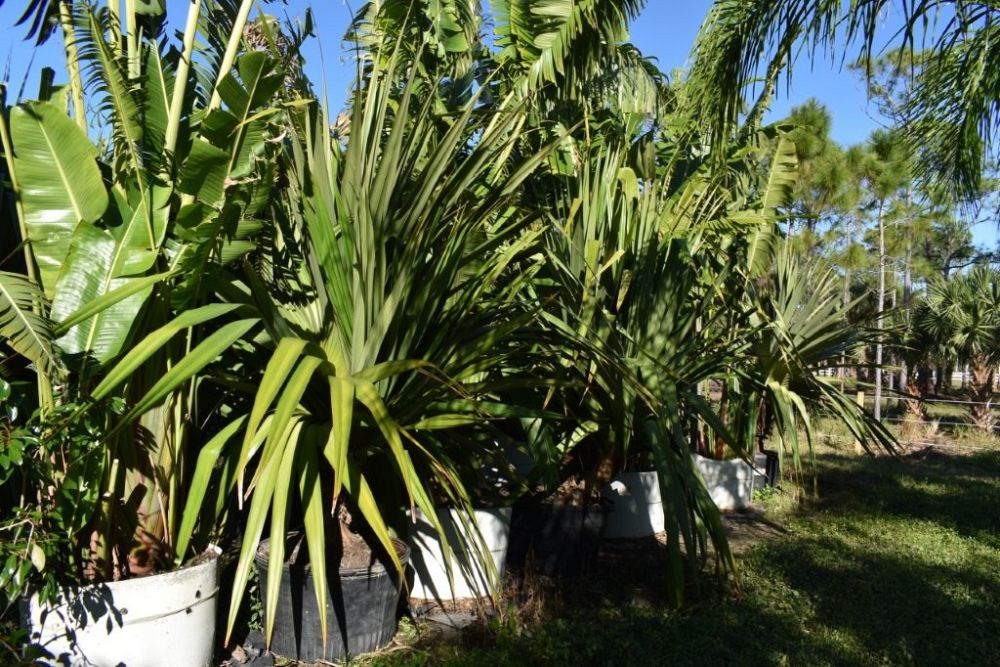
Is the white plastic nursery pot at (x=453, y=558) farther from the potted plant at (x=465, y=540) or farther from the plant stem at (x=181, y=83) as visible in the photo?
the plant stem at (x=181, y=83)

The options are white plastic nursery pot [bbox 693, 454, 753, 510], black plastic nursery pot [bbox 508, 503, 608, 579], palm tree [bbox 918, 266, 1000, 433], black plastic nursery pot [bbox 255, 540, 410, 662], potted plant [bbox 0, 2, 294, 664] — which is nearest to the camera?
potted plant [bbox 0, 2, 294, 664]

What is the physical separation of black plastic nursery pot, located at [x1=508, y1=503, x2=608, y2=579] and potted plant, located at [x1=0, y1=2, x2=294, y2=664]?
6.53 feet

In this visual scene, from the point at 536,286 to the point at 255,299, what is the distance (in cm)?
228

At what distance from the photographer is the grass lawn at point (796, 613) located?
12.2ft

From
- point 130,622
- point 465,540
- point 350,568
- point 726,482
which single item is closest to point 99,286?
point 130,622

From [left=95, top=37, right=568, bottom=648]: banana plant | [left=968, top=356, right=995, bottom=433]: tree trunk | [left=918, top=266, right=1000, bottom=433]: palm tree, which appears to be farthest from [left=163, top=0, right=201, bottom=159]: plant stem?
[left=968, top=356, right=995, bottom=433]: tree trunk

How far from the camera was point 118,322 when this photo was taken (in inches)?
118

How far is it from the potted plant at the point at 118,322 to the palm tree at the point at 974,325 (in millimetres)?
14417

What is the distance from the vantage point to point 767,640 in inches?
155

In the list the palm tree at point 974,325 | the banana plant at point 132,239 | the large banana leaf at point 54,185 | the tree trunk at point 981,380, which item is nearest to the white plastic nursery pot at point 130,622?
the banana plant at point 132,239

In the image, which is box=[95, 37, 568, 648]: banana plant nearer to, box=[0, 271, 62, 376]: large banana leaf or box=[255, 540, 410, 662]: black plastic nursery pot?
box=[255, 540, 410, 662]: black plastic nursery pot

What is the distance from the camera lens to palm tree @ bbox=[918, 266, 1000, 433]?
1451 centimetres

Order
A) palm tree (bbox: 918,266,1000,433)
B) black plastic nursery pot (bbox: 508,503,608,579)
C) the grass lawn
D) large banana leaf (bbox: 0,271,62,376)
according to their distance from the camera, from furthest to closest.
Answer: palm tree (bbox: 918,266,1000,433) → black plastic nursery pot (bbox: 508,503,608,579) → the grass lawn → large banana leaf (bbox: 0,271,62,376)

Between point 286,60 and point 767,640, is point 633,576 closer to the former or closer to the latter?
point 767,640
